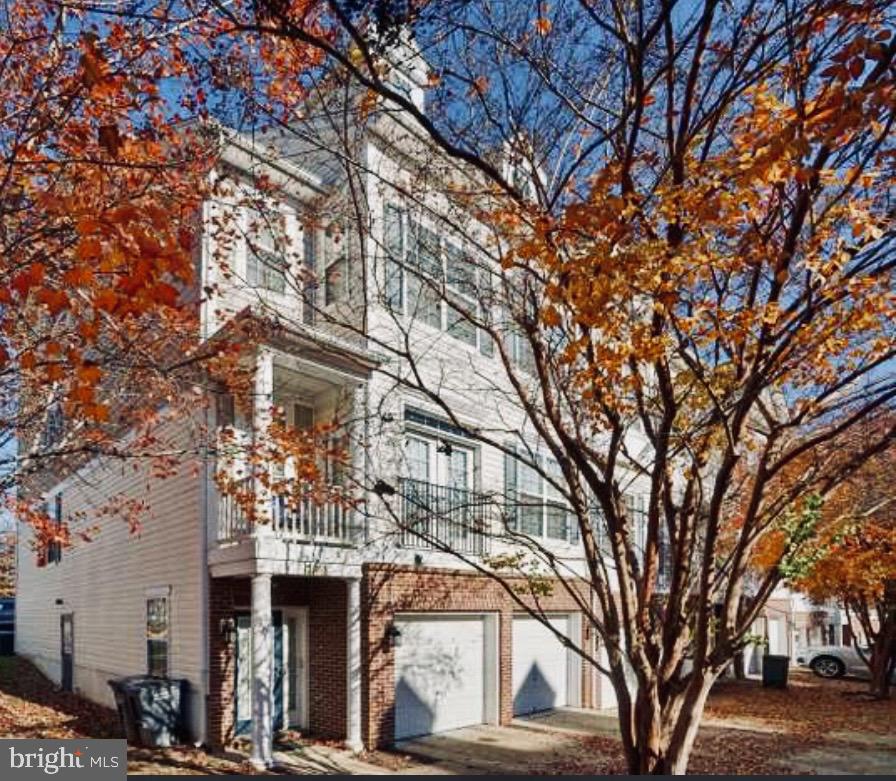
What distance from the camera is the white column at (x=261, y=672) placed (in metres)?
12.4

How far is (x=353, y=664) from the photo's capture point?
46.7 feet

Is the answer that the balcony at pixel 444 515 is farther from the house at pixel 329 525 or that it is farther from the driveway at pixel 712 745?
the driveway at pixel 712 745

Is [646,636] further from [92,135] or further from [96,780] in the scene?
[92,135]

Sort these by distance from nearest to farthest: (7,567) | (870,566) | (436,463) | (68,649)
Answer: (436,463), (870,566), (68,649), (7,567)

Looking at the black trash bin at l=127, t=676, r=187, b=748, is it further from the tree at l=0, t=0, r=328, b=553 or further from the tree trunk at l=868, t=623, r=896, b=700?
the tree trunk at l=868, t=623, r=896, b=700

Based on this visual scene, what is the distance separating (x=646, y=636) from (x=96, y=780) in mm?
5760

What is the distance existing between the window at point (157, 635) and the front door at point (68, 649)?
655 cm

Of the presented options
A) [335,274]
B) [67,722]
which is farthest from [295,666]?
[335,274]

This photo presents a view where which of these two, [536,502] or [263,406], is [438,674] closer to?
[536,502]

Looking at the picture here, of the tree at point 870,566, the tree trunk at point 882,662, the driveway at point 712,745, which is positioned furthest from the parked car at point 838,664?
the driveway at point 712,745

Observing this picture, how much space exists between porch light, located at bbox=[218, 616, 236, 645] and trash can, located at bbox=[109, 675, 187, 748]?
1.00 meters

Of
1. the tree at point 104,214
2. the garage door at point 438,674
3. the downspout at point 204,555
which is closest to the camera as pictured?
the tree at point 104,214

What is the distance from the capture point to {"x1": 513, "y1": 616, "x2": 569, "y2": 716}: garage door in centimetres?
1841

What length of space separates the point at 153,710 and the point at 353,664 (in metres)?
3.00
